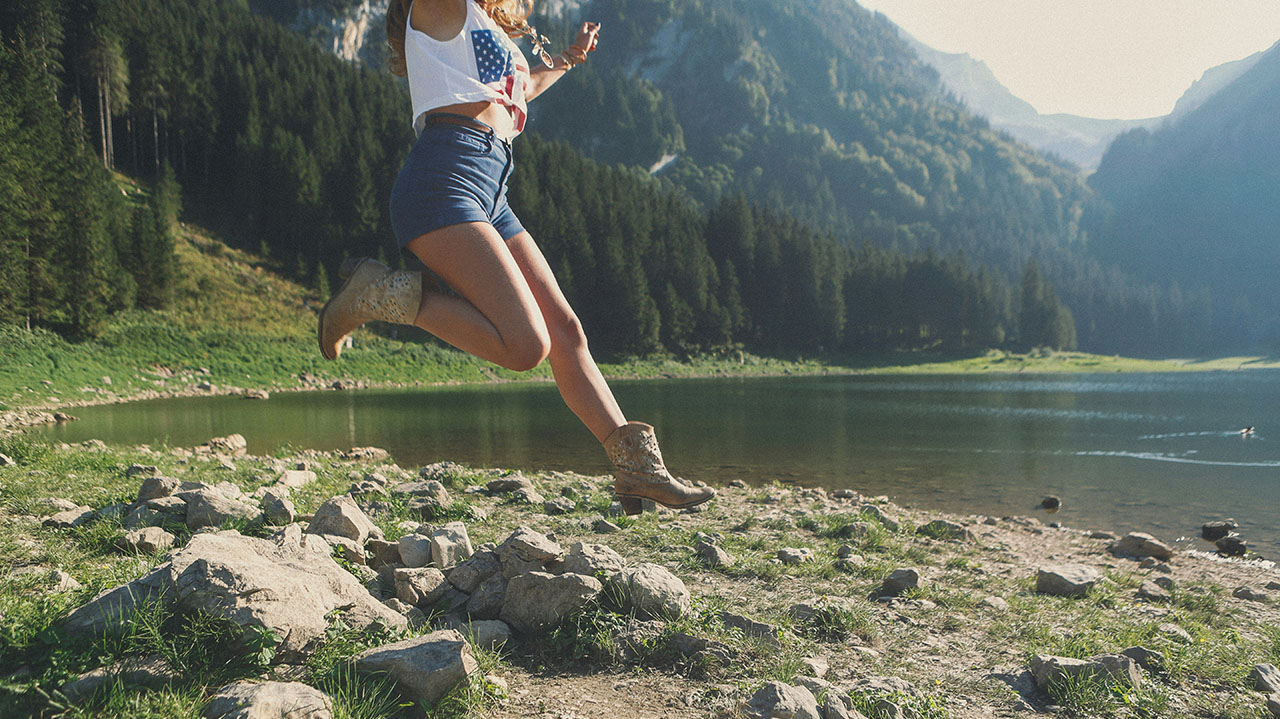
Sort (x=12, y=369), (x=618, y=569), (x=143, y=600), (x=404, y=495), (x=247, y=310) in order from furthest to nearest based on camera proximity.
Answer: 1. (x=247, y=310)
2. (x=12, y=369)
3. (x=404, y=495)
4. (x=618, y=569)
5. (x=143, y=600)

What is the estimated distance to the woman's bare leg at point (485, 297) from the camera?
2.86 meters

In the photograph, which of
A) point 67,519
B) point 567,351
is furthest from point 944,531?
point 67,519

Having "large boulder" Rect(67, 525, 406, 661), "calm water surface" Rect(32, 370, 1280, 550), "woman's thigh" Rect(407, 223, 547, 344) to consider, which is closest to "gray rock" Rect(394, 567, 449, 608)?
"large boulder" Rect(67, 525, 406, 661)

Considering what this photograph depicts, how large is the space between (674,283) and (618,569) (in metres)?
71.8

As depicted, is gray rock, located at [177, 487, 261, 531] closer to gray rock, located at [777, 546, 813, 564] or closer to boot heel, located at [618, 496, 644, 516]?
boot heel, located at [618, 496, 644, 516]

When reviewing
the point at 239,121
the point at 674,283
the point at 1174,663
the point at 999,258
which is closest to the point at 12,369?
the point at 1174,663

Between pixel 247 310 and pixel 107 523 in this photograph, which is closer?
pixel 107 523

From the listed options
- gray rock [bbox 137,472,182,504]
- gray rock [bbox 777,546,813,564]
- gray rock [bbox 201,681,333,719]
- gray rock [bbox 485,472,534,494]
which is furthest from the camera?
gray rock [bbox 485,472,534,494]

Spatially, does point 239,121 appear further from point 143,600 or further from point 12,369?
point 143,600

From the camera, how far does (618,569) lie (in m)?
3.95

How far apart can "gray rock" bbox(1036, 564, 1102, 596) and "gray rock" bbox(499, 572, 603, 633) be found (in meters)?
4.98

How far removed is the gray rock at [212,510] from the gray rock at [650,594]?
111 inches

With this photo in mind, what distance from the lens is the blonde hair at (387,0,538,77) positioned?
3.17 m

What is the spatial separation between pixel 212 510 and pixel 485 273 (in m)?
3.27
